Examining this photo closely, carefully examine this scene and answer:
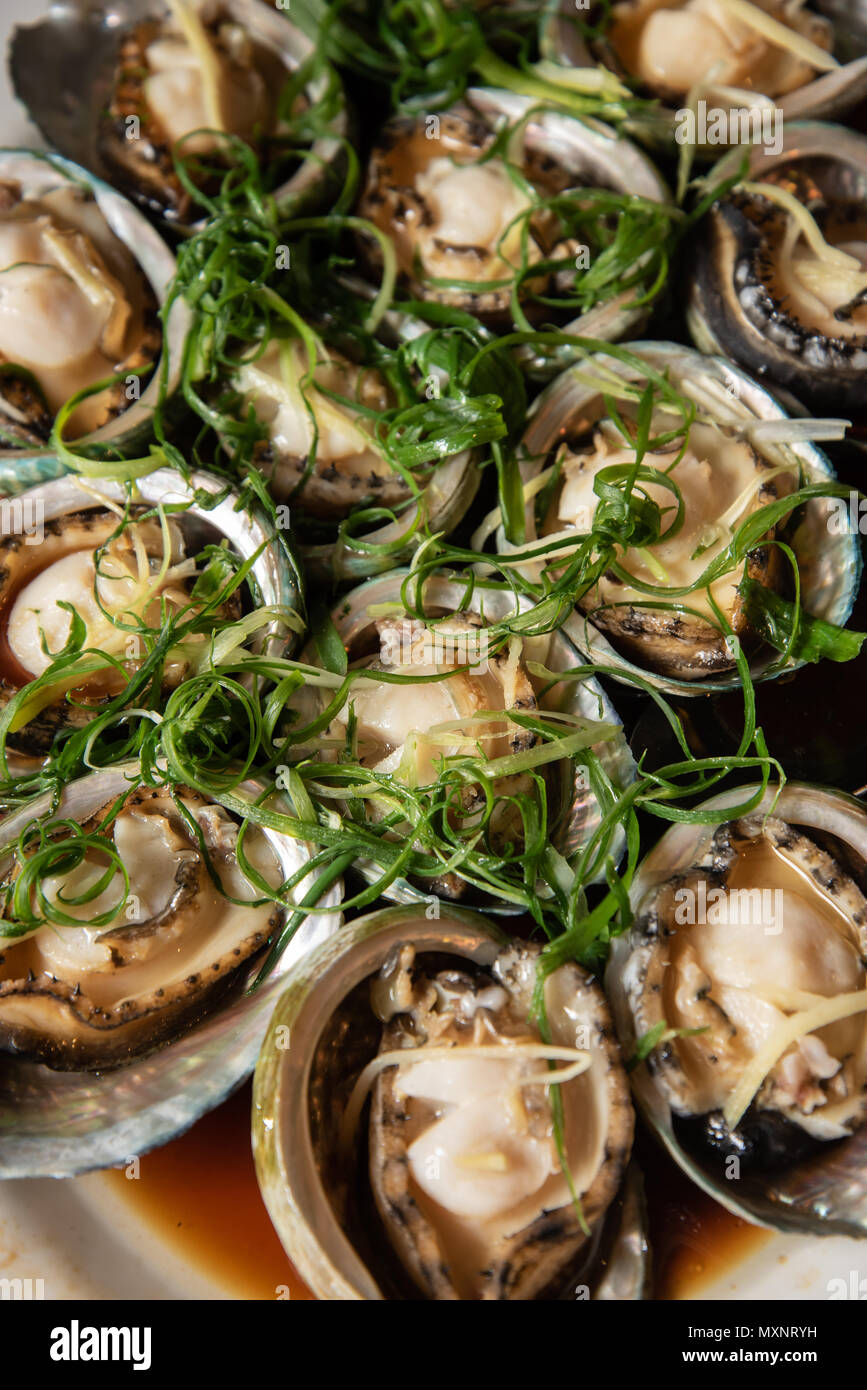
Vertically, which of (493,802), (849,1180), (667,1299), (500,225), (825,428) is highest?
(500,225)

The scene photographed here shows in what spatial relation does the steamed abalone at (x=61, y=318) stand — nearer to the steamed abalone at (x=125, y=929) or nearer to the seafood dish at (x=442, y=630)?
the seafood dish at (x=442, y=630)

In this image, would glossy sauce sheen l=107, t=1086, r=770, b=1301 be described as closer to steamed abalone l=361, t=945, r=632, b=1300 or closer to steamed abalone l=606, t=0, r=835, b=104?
steamed abalone l=361, t=945, r=632, b=1300

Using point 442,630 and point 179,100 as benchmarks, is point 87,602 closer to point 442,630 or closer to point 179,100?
point 442,630

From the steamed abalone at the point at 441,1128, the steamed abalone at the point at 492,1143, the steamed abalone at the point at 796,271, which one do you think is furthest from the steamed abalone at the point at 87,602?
the steamed abalone at the point at 796,271

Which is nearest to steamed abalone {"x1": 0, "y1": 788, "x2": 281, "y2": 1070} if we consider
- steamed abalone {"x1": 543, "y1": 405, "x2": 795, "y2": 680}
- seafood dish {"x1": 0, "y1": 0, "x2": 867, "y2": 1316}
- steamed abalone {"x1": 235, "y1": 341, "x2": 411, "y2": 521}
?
seafood dish {"x1": 0, "y1": 0, "x2": 867, "y2": 1316}

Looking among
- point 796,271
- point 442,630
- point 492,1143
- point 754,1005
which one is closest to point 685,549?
point 442,630

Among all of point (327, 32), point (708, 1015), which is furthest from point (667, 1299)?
point (327, 32)

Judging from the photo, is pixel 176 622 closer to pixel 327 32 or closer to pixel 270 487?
pixel 270 487
